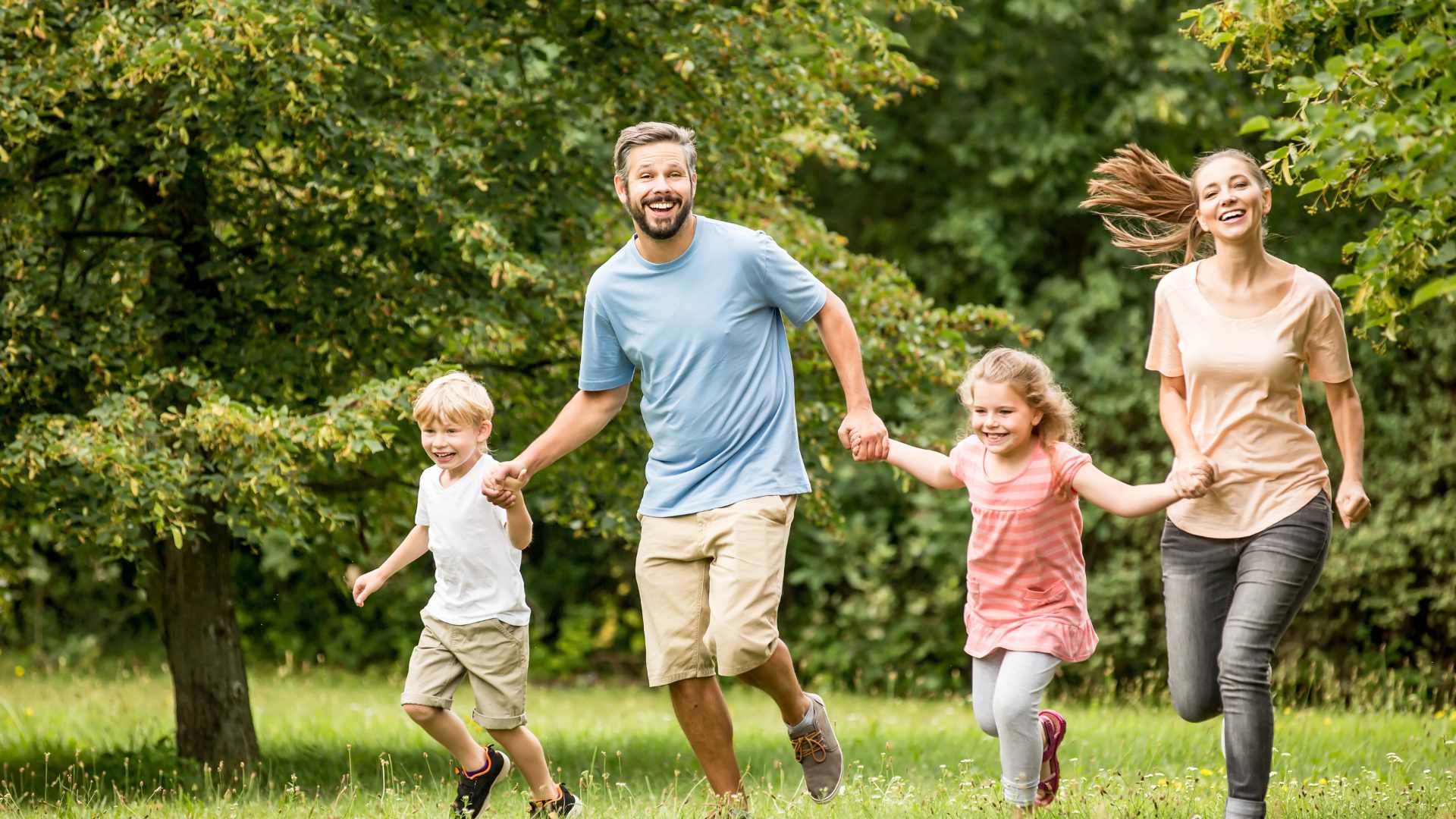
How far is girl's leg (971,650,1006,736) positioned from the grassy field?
0.93 feet

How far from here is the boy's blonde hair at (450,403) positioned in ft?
16.8

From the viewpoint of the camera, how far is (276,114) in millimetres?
6566

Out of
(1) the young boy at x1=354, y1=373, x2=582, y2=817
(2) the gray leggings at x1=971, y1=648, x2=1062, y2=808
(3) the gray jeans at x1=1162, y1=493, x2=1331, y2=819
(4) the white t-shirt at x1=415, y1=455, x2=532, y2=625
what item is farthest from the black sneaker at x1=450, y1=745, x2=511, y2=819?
(3) the gray jeans at x1=1162, y1=493, x2=1331, y2=819

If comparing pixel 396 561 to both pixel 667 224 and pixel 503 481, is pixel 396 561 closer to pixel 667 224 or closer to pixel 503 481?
pixel 503 481

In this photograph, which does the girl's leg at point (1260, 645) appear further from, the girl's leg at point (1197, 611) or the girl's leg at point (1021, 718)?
the girl's leg at point (1021, 718)

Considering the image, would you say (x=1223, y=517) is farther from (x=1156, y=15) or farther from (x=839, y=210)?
(x=839, y=210)

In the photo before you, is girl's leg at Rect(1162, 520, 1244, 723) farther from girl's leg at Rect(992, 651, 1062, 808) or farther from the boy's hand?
the boy's hand

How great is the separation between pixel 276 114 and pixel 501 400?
6.38 ft

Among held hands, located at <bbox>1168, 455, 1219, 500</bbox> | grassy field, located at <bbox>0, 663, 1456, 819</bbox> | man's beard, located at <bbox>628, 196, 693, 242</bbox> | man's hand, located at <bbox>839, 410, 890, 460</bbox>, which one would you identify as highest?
man's beard, located at <bbox>628, 196, 693, 242</bbox>

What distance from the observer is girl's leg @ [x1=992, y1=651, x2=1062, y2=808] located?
14.9 ft

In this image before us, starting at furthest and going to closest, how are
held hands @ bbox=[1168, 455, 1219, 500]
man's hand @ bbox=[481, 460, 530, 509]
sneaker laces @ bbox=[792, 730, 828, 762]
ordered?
sneaker laces @ bbox=[792, 730, 828, 762]
man's hand @ bbox=[481, 460, 530, 509]
held hands @ bbox=[1168, 455, 1219, 500]

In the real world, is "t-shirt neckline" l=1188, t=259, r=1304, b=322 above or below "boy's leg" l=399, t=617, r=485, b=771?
above

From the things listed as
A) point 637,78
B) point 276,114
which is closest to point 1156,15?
point 637,78

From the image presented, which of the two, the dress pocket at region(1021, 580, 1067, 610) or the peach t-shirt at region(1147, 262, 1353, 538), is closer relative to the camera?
the peach t-shirt at region(1147, 262, 1353, 538)
